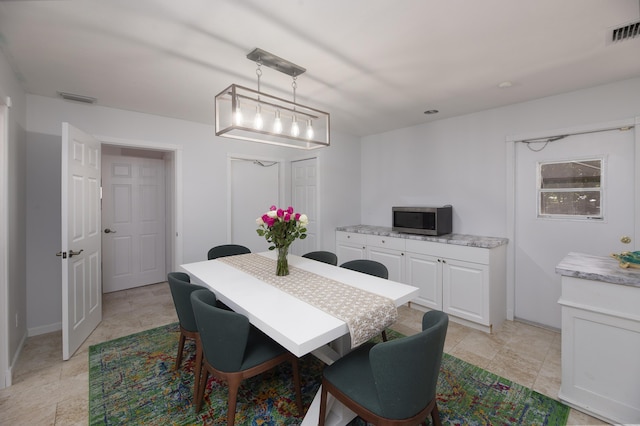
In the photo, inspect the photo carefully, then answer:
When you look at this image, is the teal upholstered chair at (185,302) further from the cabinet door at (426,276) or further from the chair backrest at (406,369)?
the cabinet door at (426,276)

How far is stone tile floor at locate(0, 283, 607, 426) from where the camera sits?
182cm

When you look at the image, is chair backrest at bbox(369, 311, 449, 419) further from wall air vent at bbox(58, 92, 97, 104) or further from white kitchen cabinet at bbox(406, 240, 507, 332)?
wall air vent at bbox(58, 92, 97, 104)

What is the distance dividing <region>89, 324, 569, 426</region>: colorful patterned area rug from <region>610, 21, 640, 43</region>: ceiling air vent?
2.36 meters

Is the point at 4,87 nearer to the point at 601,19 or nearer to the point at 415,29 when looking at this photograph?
the point at 415,29

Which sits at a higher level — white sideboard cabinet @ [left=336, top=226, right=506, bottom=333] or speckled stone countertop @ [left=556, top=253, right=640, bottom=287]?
speckled stone countertop @ [left=556, top=253, right=640, bottom=287]

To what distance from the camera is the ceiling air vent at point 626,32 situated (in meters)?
1.69

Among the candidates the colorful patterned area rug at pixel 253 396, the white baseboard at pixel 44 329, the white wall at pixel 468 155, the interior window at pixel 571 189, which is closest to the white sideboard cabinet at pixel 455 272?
the white wall at pixel 468 155

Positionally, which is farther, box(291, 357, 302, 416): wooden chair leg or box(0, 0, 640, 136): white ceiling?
box(291, 357, 302, 416): wooden chair leg

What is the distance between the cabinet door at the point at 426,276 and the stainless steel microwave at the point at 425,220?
0.31m

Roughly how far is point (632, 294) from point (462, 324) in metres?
1.65

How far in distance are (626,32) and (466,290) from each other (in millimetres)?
2310

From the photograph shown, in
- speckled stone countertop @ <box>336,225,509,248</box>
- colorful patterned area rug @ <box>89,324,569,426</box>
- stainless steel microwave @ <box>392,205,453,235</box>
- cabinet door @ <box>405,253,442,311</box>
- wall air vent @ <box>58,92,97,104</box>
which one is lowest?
colorful patterned area rug @ <box>89,324,569,426</box>

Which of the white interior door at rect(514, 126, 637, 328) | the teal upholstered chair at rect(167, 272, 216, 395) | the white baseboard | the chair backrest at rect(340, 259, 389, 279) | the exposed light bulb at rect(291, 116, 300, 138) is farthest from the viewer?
the white baseboard

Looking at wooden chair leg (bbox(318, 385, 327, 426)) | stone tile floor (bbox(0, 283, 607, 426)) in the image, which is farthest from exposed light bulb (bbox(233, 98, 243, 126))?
stone tile floor (bbox(0, 283, 607, 426))
